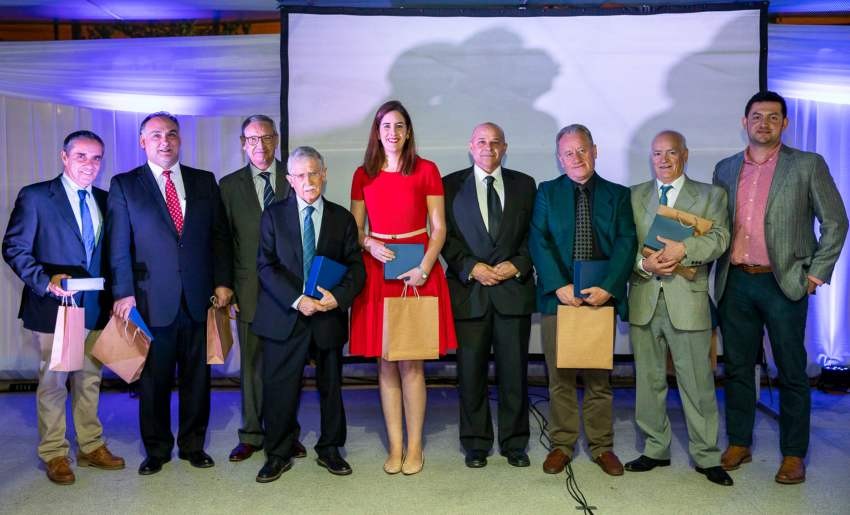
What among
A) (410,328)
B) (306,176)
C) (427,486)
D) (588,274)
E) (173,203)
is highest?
(306,176)

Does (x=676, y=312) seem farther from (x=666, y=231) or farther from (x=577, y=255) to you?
(x=577, y=255)

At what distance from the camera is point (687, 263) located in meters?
3.59

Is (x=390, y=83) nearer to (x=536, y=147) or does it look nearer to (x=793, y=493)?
(x=536, y=147)

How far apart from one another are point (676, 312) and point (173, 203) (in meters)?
2.49

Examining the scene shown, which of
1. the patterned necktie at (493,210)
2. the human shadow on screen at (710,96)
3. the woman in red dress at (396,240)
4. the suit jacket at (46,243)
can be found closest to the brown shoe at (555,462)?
the woman in red dress at (396,240)

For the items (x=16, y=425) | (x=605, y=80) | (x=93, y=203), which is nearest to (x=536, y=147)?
(x=605, y=80)

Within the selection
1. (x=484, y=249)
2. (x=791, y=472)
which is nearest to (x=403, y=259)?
(x=484, y=249)

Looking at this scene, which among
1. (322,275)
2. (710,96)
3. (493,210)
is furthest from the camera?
(710,96)

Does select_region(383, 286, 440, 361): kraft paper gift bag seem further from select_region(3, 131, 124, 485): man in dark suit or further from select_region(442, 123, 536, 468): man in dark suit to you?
select_region(3, 131, 124, 485): man in dark suit

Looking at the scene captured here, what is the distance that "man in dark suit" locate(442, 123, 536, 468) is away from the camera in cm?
377

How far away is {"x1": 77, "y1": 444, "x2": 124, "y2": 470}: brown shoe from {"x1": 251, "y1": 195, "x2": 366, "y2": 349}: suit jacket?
39.6 inches

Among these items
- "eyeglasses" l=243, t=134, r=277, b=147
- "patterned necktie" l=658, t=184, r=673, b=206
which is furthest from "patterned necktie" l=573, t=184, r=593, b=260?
"eyeglasses" l=243, t=134, r=277, b=147

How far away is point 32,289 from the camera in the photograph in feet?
12.3

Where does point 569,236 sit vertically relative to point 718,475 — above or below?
above
